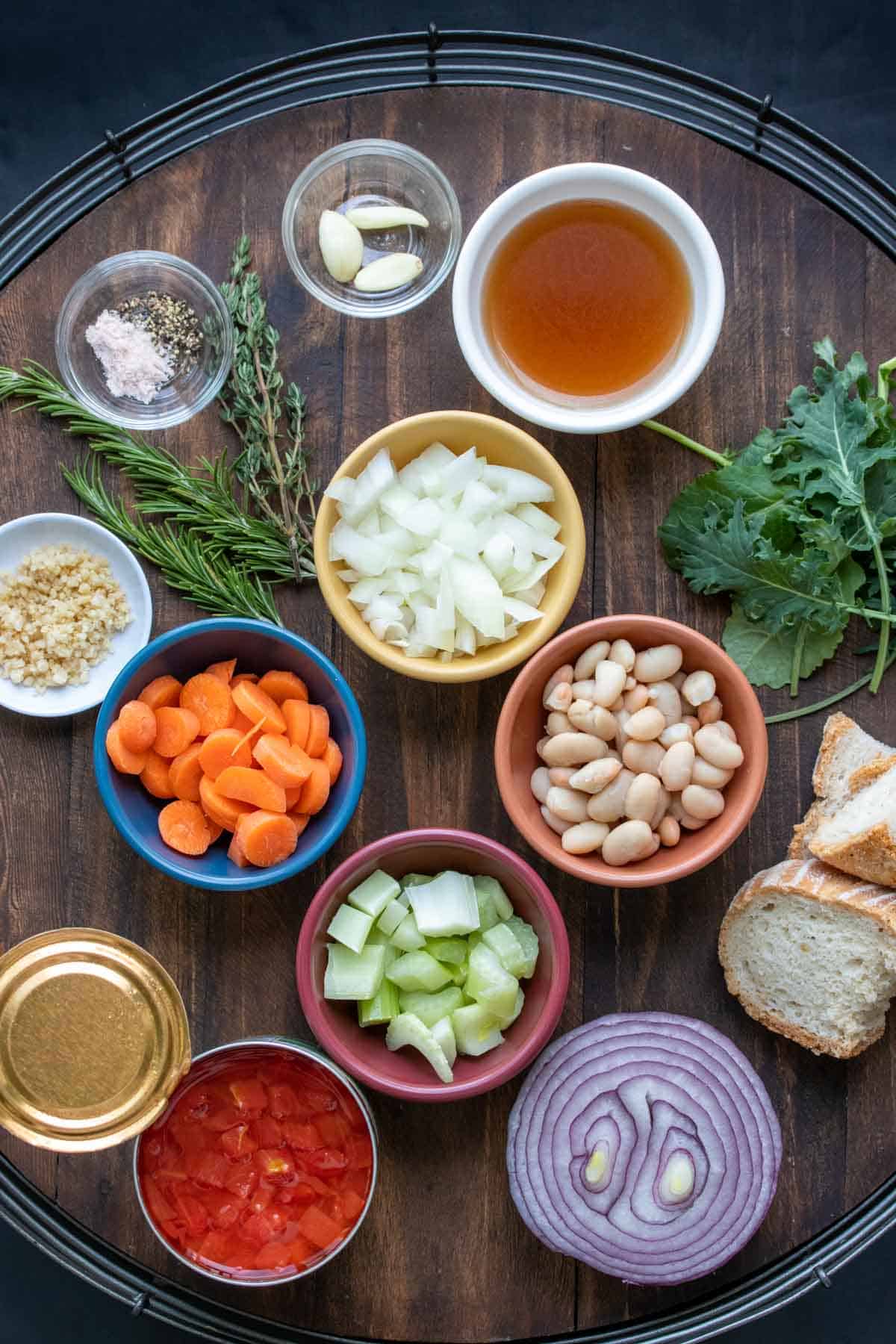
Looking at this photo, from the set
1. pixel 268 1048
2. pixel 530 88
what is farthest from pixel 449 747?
pixel 530 88

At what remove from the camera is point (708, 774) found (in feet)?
5.76

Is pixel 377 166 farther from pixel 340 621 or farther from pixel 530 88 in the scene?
pixel 340 621

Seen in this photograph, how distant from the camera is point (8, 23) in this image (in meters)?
2.43

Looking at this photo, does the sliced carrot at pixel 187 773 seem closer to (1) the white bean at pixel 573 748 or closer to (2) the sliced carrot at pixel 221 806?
(2) the sliced carrot at pixel 221 806

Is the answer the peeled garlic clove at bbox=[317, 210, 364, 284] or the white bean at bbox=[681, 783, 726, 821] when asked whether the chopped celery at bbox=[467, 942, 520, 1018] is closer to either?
the white bean at bbox=[681, 783, 726, 821]

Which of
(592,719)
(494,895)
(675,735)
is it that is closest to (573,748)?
(592,719)

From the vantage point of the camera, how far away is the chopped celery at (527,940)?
5.95 ft

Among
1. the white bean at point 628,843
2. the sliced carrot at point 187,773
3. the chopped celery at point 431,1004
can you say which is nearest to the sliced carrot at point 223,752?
the sliced carrot at point 187,773

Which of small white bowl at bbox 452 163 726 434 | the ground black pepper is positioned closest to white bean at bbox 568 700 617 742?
small white bowl at bbox 452 163 726 434

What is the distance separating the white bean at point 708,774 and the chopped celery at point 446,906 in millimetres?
381

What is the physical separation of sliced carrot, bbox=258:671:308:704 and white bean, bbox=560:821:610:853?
0.46m

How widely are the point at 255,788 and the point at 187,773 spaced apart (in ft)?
0.40

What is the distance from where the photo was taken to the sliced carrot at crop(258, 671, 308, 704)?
71.5 inches

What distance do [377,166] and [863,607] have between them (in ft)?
3.44
